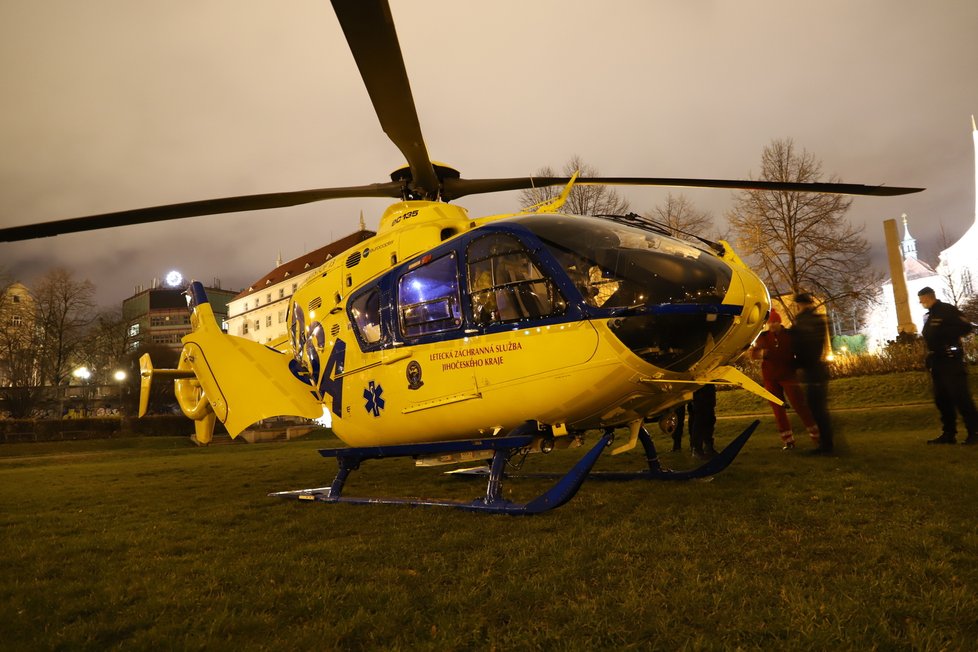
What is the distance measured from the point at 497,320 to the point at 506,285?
1.12ft

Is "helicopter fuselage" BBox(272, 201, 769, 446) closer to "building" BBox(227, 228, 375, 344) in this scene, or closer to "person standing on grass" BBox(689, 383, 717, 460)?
"person standing on grass" BBox(689, 383, 717, 460)

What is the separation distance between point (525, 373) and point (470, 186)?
373 centimetres

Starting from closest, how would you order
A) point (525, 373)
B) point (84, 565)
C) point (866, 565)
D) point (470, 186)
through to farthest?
point (866, 565), point (84, 565), point (525, 373), point (470, 186)

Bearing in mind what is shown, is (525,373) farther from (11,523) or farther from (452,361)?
(11,523)

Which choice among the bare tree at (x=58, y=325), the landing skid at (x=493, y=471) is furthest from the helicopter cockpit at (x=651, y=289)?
the bare tree at (x=58, y=325)

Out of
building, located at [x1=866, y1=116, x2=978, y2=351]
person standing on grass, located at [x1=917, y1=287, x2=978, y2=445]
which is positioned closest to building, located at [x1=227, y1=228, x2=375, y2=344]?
building, located at [x1=866, y1=116, x2=978, y2=351]

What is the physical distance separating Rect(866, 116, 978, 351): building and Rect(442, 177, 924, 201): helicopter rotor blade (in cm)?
5985

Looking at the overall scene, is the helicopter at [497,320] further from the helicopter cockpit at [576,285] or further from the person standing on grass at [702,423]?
the person standing on grass at [702,423]

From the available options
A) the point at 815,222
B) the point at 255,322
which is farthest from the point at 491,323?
the point at 255,322

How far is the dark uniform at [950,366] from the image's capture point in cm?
826

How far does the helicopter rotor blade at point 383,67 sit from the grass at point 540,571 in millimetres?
3625

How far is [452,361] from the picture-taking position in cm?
548

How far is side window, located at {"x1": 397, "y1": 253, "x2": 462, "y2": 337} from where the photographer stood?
5512 mm

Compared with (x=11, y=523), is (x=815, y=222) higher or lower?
higher
